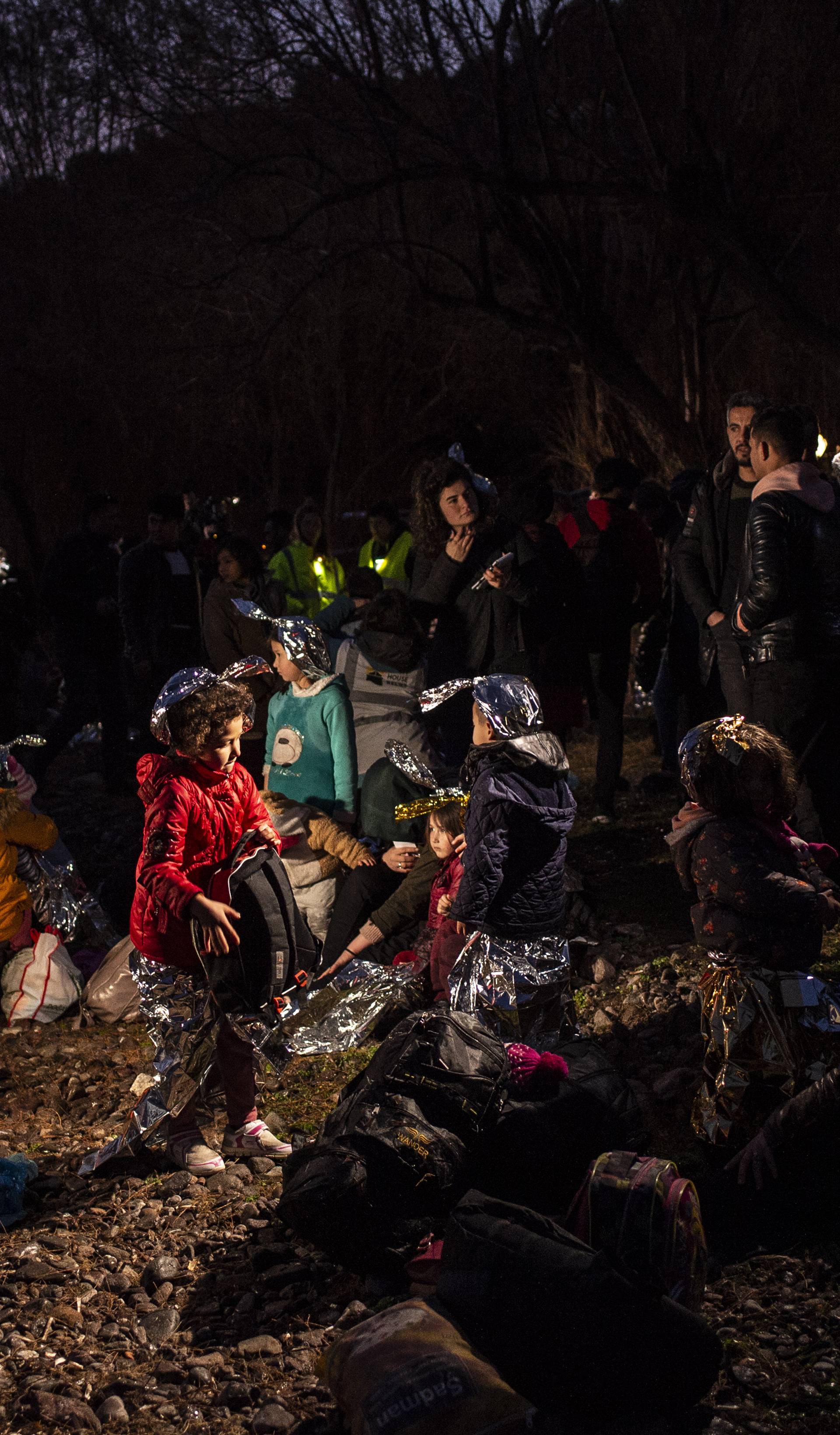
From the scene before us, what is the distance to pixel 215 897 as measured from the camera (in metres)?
4.18

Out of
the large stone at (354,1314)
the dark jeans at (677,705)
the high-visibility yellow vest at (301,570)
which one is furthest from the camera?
the high-visibility yellow vest at (301,570)

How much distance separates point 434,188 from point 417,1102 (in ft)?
75.0

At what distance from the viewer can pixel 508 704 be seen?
4.27 m

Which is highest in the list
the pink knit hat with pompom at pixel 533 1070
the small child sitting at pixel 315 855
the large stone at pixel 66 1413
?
the small child sitting at pixel 315 855

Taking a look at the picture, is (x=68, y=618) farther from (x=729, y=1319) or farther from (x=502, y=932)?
(x=729, y=1319)

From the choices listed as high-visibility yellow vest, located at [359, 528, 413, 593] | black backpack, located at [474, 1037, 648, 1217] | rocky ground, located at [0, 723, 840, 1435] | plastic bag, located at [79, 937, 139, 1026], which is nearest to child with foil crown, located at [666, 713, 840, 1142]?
black backpack, located at [474, 1037, 648, 1217]

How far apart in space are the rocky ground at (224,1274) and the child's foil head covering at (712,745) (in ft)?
4.04

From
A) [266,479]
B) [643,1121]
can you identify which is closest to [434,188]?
[266,479]

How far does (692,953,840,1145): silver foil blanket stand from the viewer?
354 centimetres

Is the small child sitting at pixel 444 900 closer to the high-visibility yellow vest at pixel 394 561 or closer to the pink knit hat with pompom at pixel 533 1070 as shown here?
the pink knit hat with pompom at pixel 533 1070

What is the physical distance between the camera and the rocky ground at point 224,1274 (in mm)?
2910

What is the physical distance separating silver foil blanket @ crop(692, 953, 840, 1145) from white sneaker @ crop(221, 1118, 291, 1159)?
1493 mm

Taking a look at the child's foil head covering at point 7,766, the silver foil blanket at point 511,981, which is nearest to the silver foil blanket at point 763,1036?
the silver foil blanket at point 511,981

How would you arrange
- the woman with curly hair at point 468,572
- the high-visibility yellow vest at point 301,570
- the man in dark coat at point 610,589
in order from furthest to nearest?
the high-visibility yellow vest at point 301,570 < the man in dark coat at point 610,589 < the woman with curly hair at point 468,572
